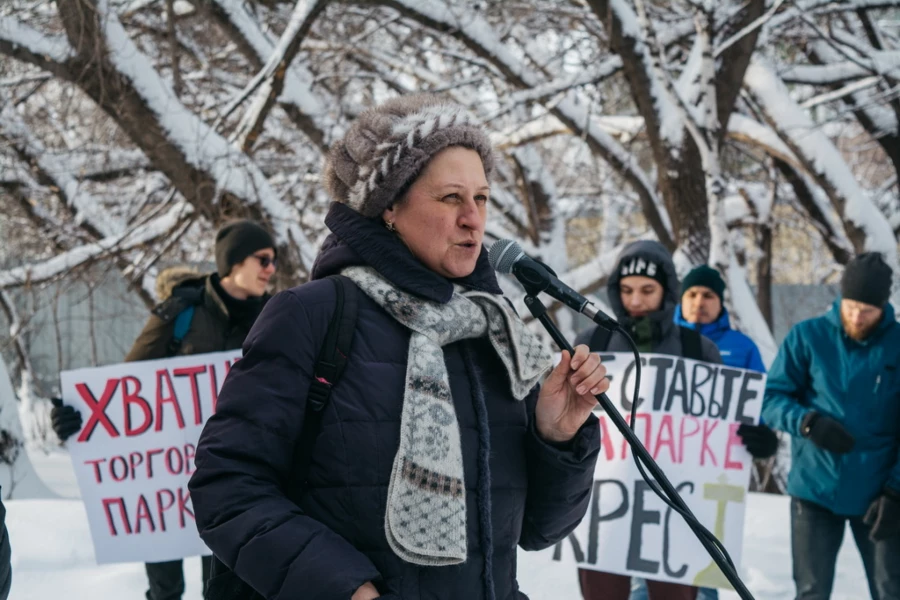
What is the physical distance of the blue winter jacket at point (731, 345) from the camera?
455cm

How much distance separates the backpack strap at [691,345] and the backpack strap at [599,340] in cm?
33

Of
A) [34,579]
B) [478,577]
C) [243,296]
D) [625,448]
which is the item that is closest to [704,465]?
[625,448]

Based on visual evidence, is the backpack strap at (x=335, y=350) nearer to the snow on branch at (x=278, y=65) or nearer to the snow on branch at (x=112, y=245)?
the snow on branch at (x=278, y=65)

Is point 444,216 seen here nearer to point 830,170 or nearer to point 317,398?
point 317,398

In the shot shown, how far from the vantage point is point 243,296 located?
423 cm

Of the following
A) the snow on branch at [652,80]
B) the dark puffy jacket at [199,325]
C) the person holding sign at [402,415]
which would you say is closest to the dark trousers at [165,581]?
the dark puffy jacket at [199,325]

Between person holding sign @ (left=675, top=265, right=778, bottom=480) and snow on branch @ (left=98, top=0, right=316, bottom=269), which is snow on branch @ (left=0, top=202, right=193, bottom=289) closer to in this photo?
snow on branch @ (left=98, top=0, right=316, bottom=269)

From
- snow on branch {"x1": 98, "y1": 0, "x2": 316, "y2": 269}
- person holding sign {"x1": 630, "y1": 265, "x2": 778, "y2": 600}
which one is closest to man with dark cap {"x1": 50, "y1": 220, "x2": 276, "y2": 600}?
person holding sign {"x1": 630, "y1": 265, "x2": 778, "y2": 600}

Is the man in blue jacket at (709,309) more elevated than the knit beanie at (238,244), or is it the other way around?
the knit beanie at (238,244)

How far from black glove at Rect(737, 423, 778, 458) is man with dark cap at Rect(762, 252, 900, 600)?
115mm

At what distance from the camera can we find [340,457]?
174cm

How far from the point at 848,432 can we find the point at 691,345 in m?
0.72

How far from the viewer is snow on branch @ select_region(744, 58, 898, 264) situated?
7680 millimetres

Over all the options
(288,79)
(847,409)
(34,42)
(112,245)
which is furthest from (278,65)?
(847,409)
